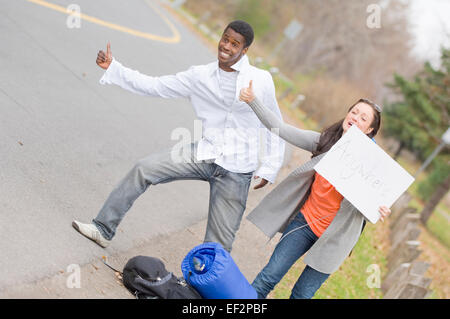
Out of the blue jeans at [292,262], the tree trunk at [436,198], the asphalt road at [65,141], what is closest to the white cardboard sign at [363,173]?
the blue jeans at [292,262]

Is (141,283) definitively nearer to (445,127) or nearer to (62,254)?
(62,254)

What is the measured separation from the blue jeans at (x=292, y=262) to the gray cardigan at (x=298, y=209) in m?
0.12

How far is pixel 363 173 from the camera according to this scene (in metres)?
3.84

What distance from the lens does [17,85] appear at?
22.7ft

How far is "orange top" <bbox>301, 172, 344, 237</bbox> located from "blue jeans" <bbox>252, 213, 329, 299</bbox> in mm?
66

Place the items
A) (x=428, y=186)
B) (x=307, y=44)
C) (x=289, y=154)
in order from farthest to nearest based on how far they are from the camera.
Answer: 1. (x=307, y=44)
2. (x=428, y=186)
3. (x=289, y=154)

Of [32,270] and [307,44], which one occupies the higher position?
[307,44]

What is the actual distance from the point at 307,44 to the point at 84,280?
35544 mm

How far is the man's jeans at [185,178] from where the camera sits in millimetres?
4172

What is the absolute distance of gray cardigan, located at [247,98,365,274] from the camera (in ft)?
12.7

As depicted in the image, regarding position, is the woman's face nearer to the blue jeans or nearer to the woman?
the woman

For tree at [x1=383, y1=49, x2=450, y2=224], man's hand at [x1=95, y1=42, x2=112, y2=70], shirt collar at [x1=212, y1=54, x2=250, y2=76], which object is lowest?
man's hand at [x1=95, y1=42, x2=112, y2=70]

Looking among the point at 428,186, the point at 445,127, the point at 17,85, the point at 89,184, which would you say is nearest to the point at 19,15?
the point at 17,85

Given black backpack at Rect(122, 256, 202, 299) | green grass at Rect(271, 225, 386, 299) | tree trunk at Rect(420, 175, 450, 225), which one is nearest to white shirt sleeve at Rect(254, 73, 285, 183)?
black backpack at Rect(122, 256, 202, 299)
